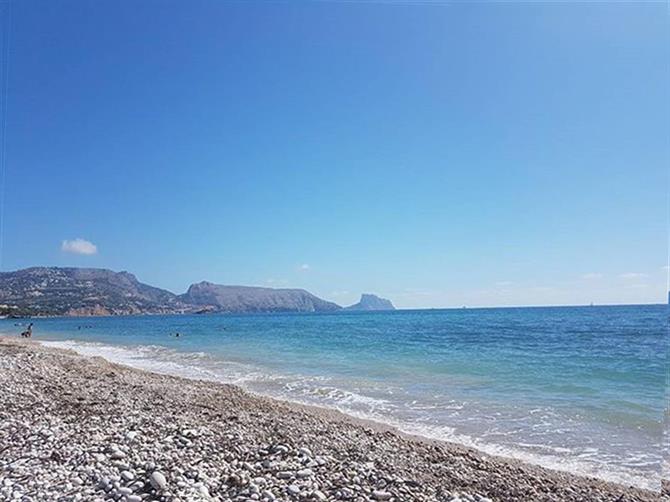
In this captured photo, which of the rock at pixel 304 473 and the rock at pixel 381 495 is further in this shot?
the rock at pixel 304 473

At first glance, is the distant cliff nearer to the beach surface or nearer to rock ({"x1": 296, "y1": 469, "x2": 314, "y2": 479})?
the beach surface

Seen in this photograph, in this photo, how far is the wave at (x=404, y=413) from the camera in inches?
267

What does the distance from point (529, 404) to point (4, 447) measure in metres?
10.6

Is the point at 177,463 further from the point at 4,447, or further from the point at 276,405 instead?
the point at 276,405

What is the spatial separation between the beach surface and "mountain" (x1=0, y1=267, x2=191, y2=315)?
132023 millimetres

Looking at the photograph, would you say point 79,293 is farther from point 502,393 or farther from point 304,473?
point 304,473

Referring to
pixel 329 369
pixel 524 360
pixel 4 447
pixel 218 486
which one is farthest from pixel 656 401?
pixel 4 447

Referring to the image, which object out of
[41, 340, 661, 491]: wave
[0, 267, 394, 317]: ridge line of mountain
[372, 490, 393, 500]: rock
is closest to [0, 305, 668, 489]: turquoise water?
[41, 340, 661, 491]: wave

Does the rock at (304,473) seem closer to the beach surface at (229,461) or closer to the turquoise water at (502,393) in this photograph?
the beach surface at (229,461)

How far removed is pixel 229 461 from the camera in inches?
207

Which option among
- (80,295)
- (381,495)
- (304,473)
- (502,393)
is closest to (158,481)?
(304,473)

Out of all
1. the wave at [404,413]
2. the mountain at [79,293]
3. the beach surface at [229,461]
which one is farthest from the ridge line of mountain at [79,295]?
the beach surface at [229,461]

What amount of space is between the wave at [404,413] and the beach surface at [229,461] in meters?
0.60

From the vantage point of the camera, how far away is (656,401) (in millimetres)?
11250
